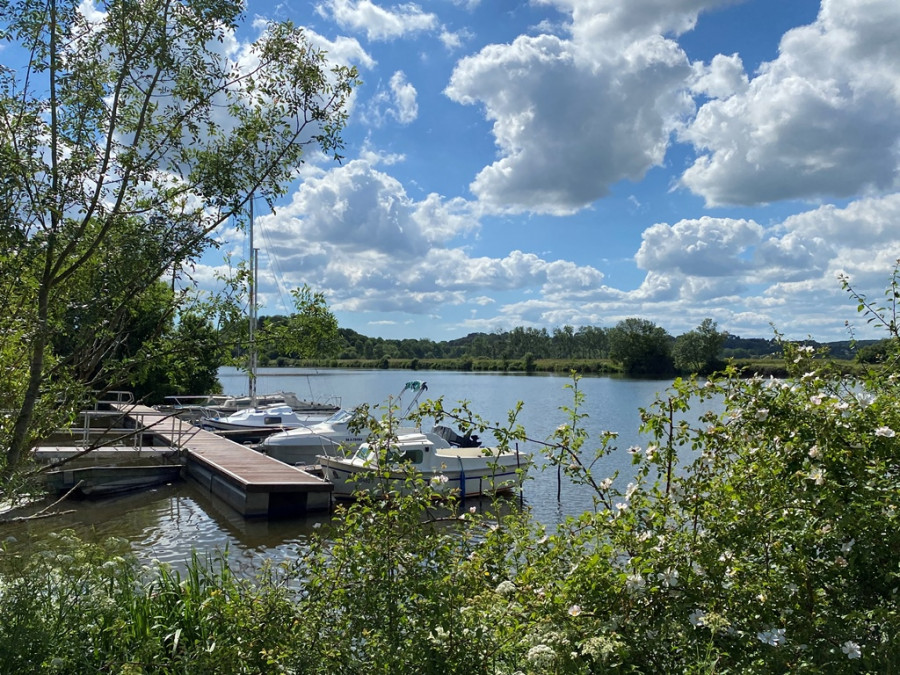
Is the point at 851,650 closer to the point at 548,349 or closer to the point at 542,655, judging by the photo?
the point at 542,655

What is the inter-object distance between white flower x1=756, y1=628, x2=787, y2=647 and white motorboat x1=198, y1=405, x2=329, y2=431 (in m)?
26.6

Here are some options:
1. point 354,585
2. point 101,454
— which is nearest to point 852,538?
point 354,585

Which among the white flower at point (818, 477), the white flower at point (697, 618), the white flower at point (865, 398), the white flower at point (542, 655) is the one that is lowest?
the white flower at point (542, 655)

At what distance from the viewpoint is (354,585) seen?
137 inches

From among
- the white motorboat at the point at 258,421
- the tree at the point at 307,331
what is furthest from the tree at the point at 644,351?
the tree at the point at 307,331

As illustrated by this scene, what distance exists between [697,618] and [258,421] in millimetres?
27336

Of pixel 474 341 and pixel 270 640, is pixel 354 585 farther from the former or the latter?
pixel 474 341

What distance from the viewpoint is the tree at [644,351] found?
108 meters

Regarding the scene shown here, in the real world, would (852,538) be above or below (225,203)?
below

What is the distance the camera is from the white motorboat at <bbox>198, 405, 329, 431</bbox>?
2809 centimetres

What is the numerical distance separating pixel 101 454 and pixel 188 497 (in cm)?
374

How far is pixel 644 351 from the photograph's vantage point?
357ft

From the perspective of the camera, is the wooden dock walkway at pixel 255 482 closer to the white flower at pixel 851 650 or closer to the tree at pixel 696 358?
the tree at pixel 696 358

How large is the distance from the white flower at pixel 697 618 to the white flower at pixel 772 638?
241mm
